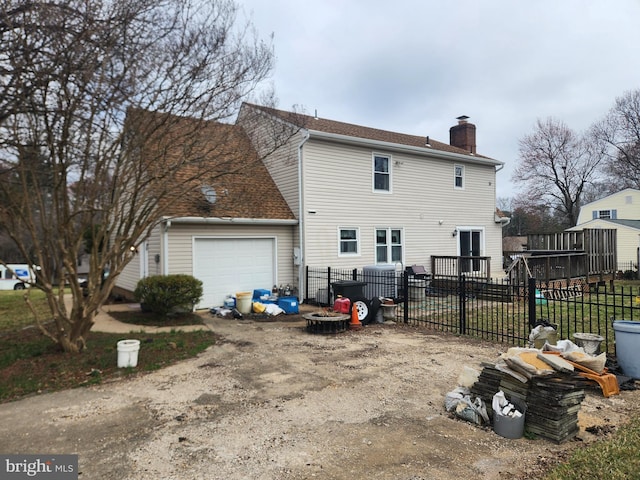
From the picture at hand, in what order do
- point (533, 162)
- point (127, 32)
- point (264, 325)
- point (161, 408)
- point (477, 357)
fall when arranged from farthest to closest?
point (533, 162), point (264, 325), point (477, 357), point (127, 32), point (161, 408)

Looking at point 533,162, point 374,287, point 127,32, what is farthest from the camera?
point 533,162

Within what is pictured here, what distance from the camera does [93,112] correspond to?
5887 mm

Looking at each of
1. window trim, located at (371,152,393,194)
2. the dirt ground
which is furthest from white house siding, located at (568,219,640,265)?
the dirt ground

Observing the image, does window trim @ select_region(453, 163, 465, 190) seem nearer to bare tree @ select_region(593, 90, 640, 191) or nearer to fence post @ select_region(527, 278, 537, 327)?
fence post @ select_region(527, 278, 537, 327)

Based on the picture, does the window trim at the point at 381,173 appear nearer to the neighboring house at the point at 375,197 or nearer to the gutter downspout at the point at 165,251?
the neighboring house at the point at 375,197

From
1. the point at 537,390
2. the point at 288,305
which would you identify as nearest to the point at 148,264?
the point at 288,305

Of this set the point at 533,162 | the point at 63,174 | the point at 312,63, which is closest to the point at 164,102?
the point at 63,174

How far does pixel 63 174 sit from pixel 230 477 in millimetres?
5050

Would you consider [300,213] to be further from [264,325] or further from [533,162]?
[533,162]

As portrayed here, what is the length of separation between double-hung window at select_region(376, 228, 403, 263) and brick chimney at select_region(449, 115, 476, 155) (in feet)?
24.4

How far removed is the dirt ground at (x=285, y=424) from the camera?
3309mm

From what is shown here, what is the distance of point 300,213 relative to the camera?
12922mm

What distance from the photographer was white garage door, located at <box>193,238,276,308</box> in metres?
11.7
